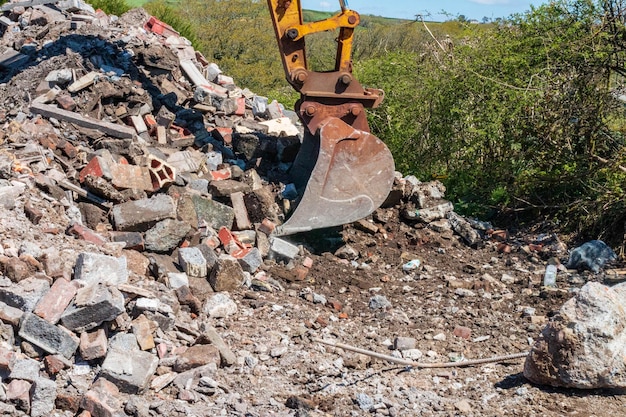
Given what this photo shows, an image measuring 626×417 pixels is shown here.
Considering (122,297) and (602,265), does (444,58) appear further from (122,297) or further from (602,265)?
(122,297)

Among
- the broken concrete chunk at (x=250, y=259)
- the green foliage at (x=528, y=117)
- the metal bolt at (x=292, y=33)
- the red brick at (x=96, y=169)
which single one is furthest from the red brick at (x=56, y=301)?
the green foliage at (x=528, y=117)

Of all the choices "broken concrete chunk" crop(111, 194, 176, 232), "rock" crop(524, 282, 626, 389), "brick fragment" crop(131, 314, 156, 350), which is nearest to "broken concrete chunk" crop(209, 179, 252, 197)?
"broken concrete chunk" crop(111, 194, 176, 232)

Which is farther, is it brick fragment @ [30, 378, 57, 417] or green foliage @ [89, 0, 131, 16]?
green foliage @ [89, 0, 131, 16]

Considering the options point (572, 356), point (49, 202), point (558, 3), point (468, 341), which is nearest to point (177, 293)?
point (49, 202)

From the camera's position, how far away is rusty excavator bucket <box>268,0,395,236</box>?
668 centimetres

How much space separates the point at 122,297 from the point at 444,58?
5.67m

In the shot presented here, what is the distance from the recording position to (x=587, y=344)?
4352 millimetres

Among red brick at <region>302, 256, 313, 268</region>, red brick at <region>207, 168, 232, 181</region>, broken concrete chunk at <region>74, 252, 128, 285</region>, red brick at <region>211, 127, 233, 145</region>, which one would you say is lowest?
red brick at <region>302, 256, 313, 268</region>

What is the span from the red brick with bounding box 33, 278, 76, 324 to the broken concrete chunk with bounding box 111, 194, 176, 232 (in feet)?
4.60

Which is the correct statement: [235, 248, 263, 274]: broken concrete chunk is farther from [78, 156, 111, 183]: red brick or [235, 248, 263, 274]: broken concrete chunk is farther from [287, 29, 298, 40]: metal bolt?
[287, 29, 298, 40]: metal bolt

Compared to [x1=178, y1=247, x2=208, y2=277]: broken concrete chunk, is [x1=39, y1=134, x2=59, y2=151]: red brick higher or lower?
higher

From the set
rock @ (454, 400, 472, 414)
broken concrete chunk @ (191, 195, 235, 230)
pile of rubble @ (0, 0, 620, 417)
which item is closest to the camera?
rock @ (454, 400, 472, 414)

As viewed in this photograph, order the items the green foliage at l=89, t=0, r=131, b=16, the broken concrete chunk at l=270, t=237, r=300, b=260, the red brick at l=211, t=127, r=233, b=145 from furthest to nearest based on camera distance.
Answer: the green foliage at l=89, t=0, r=131, b=16 → the red brick at l=211, t=127, r=233, b=145 → the broken concrete chunk at l=270, t=237, r=300, b=260

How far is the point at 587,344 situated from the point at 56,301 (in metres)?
3.16
